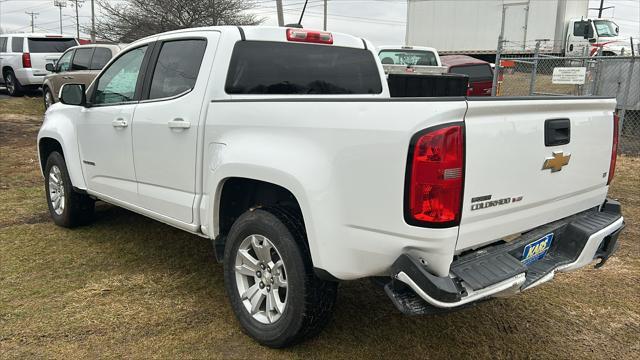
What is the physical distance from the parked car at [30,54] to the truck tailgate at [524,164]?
1612cm

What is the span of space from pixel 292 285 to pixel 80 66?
37.7 feet

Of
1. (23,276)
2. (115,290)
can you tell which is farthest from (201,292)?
(23,276)

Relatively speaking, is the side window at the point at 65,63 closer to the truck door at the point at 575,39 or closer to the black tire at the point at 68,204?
the black tire at the point at 68,204

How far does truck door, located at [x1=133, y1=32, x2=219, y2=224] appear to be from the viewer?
339cm

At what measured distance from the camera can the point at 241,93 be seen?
3.43m

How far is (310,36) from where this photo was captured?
12.6 feet

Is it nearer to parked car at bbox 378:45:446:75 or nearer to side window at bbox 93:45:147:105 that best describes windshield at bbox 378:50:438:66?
parked car at bbox 378:45:446:75

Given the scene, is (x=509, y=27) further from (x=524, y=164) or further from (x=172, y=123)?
(x=524, y=164)

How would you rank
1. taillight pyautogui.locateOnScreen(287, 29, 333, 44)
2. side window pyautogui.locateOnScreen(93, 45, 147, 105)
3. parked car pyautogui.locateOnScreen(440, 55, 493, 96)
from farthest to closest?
1. parked car pyautogui.locateOnScreen(440, 55, 493, 96)
2. side window pyautogui.locateOnScreen(93, 45, 147, 105)
3. taillight pyautogui.locateOnScreen(287, 29, 333, 44)

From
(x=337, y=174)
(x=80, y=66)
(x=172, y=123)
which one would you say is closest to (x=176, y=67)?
(x=172, y=123)

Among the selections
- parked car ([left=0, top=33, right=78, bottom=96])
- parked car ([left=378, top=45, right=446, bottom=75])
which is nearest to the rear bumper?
parked car ([left=378, top=45, right=446, bottom=75])

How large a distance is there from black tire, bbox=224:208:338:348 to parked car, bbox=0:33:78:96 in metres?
15.2

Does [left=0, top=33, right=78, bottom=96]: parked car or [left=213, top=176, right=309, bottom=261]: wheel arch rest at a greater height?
[left=0, top=33, right=78, bottom=96]: parked car

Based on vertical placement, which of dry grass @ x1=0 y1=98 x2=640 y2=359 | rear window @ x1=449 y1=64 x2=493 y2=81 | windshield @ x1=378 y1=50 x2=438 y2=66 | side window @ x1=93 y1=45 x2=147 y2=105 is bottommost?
dry grass @ x1=0 y1=98 x2=640 y2=359
